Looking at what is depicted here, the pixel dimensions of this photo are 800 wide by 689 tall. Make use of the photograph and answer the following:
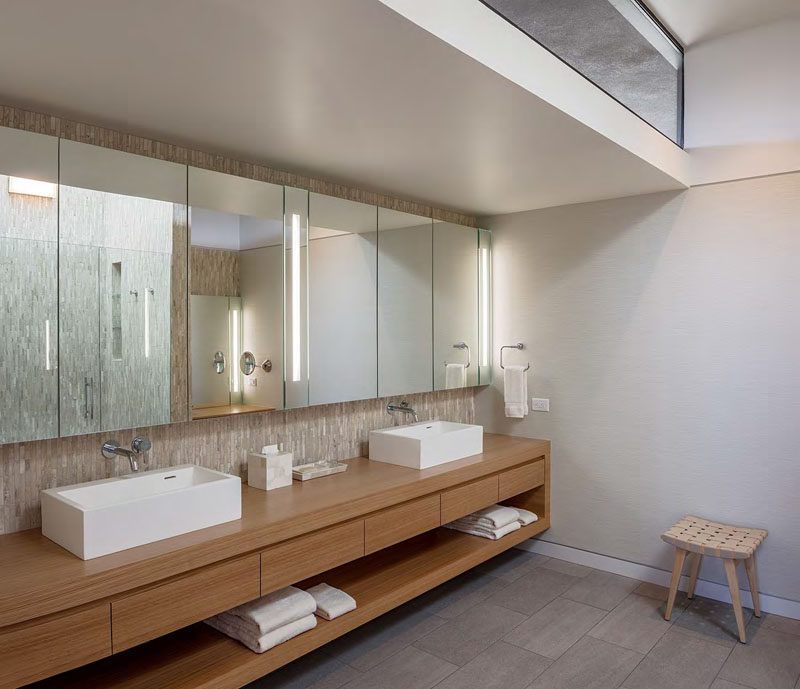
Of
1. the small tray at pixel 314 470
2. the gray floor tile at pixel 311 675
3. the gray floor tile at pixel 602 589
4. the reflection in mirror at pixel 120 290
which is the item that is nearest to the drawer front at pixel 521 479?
the gray floor tile at pixel 602 589

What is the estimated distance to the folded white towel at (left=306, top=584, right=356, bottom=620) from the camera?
2582 millimetres

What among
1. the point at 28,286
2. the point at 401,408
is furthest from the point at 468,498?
the point at 28,286

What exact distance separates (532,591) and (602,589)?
403 millimetres

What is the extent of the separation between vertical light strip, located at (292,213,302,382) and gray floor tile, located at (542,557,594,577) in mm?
2126

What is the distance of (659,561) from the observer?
11.8 feet

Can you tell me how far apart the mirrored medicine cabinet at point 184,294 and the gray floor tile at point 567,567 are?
1392mm

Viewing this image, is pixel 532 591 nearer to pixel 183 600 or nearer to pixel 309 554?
pixel 309 554

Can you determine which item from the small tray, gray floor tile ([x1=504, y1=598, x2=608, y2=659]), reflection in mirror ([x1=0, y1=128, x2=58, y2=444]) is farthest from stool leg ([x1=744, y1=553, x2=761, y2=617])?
reflection in mirror ([x1=0, y1=128, x2=58, y2=444])

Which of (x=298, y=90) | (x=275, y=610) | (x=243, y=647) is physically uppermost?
(x=298, y=90)

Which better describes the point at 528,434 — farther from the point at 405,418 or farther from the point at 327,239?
the point at 327,239

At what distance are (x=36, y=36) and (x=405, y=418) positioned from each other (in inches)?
107

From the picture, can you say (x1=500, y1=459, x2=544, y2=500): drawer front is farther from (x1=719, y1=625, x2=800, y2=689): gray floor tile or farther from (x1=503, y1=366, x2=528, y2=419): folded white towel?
(x1=719, y1=625, x2=800, y2=689): gray floor tile

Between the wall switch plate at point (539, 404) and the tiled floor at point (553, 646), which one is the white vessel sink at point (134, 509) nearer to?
the tiled floor at point (553, 646)

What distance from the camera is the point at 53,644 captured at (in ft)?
5.78
